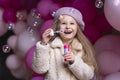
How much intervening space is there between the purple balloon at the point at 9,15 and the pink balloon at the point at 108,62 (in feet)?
2.22

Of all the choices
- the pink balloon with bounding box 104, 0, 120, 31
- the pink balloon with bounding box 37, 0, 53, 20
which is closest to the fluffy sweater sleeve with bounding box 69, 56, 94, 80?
the pink balloon with bounding box 104, 0, 120, 31

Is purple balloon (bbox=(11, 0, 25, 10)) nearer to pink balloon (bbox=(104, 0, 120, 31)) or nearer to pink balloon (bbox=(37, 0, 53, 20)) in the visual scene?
pink balloon (bbox=(37, 0, 53, 20))

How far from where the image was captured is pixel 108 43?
1776mm

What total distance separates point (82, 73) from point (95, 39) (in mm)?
376

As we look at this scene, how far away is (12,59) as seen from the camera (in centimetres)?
220

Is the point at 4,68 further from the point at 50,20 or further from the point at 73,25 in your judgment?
the point at 73,25

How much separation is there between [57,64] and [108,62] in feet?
1.04

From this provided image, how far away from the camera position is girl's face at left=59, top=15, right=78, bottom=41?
1.54m

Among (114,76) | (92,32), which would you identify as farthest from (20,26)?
(114,76)

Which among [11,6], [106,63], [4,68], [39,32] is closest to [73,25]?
[106,63]

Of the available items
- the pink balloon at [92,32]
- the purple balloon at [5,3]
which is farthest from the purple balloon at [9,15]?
the pink balloon at [92,32]

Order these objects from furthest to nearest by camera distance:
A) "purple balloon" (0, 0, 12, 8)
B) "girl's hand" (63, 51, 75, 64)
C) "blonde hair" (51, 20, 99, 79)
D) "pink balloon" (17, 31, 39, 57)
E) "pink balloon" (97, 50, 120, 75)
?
"purple balloon" (0, 0, 12, 8), "pink balloon" (17, 31, 39, 57), "pink balloon" (97, 50, 120, 75), "blonde hair" (51, 20, 99, 79), "girl's hand" (63, 51, 75, 64)

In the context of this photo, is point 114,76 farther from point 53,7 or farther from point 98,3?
point 53,7

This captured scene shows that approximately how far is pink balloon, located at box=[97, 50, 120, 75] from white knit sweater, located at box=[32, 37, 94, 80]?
0.64 ft
